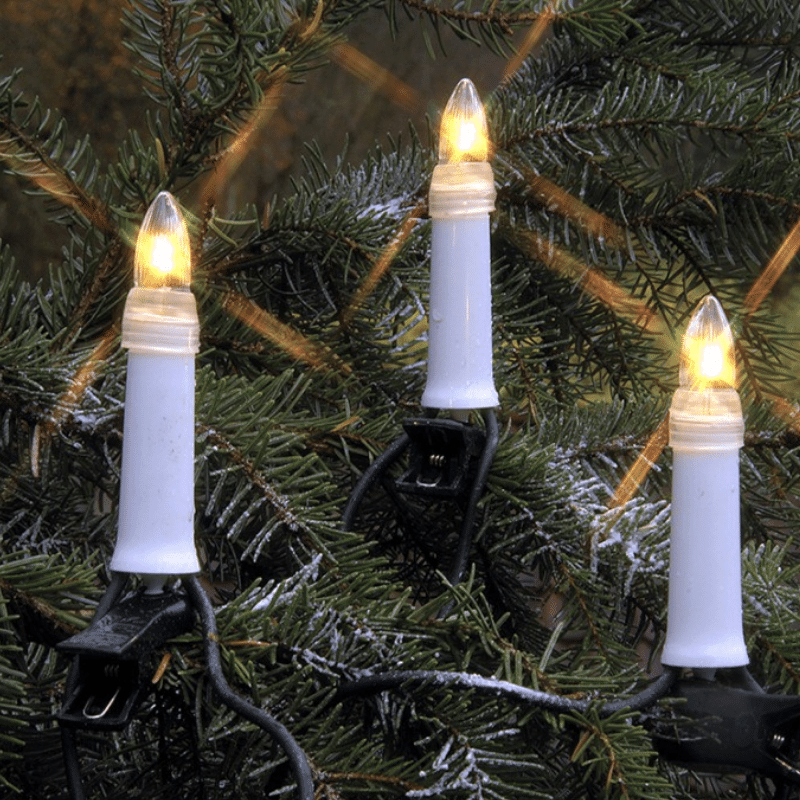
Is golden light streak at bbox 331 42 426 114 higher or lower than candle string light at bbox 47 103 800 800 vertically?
higher

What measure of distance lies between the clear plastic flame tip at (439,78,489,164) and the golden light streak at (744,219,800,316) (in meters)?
0.16

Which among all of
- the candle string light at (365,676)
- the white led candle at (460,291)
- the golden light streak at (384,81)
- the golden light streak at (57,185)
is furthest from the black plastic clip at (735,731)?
the golden light streak at (384,81)

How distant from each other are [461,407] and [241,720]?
0.11 meters

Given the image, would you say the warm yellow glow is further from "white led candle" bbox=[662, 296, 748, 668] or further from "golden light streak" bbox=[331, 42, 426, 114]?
"golden light streak" bbox=[331, 42, 426, 114]

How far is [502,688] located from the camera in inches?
11.5

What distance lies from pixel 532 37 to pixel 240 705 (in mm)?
367

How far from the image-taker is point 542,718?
0.33 metres

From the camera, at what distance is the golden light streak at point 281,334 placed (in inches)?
17.5

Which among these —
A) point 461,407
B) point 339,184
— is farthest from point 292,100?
point 461,407

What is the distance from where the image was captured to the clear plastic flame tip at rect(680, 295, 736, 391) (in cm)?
30

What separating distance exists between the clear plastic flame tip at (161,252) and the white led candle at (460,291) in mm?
98

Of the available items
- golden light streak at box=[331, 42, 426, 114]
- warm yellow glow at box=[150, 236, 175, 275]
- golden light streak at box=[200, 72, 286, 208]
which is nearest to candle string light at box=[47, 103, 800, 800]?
warm yellow glow at box=[150, 236, 175, 275]

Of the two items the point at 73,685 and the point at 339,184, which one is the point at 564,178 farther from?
the point at 73,685

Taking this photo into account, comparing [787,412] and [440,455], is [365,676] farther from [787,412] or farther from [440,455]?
[787,412]
